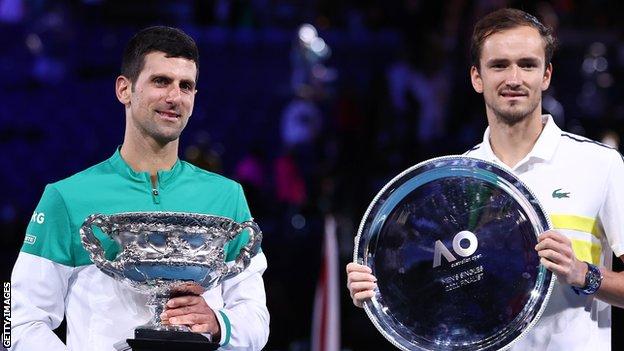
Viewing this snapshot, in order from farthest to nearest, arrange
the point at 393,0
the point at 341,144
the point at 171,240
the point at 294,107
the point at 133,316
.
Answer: the point at 393,0
the point at 294,107
the point at 341,144
the point at 133,316
the point at 171,240

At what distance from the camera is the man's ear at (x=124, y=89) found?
11.0 feet

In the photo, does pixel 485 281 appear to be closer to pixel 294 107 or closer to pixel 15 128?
pixel 294 107

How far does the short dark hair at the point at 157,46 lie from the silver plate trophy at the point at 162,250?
600mm

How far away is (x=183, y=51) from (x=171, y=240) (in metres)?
0.68

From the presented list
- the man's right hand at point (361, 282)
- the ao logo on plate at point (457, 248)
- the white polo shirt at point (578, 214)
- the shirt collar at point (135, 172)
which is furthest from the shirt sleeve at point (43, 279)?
the white polo shirt at point (578, 214)

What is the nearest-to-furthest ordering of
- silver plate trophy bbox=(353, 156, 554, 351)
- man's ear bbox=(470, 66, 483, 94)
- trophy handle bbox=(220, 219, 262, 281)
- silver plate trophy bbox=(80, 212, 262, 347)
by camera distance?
silver plate trophy bbox=(80, 212, 262, 347)
trophy handle bbox=(220, 219, 262, 281)
silver plate trophy bbox=(353, 156, 554, 351)
man's ear bbox=(470, 66, 483, 94)

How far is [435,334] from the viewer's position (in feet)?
10.8

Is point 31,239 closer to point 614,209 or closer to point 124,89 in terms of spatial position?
point 124,89

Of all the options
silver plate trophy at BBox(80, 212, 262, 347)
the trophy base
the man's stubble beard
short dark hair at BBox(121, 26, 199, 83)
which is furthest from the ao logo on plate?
short dark hair at BBox(121, 26, 199, 83)

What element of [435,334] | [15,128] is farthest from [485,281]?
[15,128]

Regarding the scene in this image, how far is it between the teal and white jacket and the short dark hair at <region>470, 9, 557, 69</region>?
0.99 m

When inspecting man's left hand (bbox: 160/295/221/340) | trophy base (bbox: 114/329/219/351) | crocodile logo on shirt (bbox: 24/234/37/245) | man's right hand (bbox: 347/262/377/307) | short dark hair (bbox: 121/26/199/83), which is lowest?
trophy base (bbox: 114/329/219/351)

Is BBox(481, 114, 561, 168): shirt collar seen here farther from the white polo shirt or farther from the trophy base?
the trophy base

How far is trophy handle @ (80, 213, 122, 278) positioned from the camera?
9.55 ft
